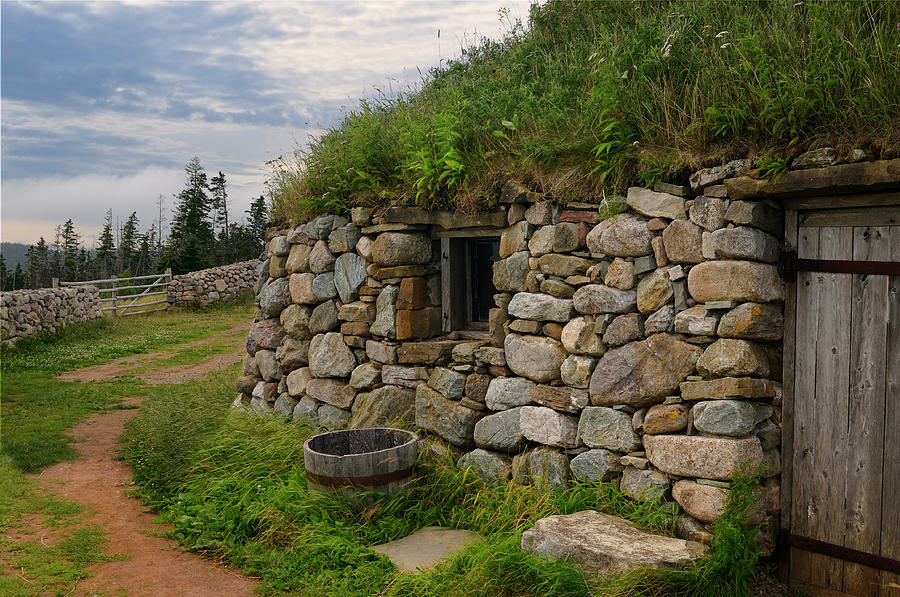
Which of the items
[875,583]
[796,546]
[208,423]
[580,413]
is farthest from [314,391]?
[875,583]

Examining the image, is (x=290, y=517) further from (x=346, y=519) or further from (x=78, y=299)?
(x=78, y=299)

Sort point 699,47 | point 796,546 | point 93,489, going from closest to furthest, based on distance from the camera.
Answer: point 796,546, point 699,47, point 93,489

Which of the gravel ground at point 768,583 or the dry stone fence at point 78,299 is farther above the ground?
the dry stone fence at point 78,299

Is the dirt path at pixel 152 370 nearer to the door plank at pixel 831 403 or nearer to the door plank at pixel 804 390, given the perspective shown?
the door plank at pixel 804 390

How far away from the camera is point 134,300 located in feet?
67.7

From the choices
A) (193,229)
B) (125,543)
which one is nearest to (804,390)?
(125,543)

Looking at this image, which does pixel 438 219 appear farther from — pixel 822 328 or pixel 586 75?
pixel 822 328

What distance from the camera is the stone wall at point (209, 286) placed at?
2030 cm

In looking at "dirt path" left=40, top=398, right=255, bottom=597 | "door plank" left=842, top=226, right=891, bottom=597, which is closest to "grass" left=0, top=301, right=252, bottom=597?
"dirt path" left=40, top=398, right=255, bottom=597

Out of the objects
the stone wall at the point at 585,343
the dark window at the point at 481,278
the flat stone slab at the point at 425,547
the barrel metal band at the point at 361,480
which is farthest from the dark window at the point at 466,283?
the flat stone slab at the point at 425,547

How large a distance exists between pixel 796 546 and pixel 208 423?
5.68 meters

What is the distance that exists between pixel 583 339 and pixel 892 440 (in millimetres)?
1957

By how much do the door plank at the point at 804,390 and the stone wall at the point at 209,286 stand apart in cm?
1772

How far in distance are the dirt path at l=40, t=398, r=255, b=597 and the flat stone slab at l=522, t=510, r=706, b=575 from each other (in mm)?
2142
